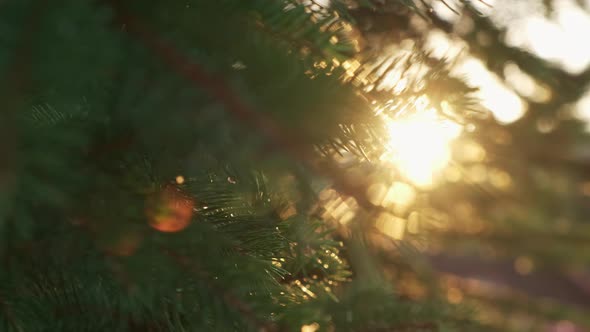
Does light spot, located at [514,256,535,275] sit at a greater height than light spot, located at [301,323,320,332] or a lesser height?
lesser

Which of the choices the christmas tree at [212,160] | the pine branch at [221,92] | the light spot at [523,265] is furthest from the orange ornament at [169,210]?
the light spot at [523,265]

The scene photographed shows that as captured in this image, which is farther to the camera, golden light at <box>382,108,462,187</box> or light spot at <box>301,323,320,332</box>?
light spot at <box>301,323,320,332</box>

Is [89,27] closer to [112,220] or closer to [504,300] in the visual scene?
[112,220]

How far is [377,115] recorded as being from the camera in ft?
0.96

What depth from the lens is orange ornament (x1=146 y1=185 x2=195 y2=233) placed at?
0.33 m

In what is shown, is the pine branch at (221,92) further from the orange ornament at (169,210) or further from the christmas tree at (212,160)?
the orange ornament at (169,210)

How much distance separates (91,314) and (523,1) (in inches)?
51.3

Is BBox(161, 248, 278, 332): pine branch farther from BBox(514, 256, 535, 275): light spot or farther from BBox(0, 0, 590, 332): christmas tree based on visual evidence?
BBox(514, 256, 535, 275): light spot

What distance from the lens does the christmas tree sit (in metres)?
0.17

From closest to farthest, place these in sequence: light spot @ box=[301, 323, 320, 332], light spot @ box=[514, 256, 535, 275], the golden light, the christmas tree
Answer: the christmas tree → the golden light → light spot @ box=[301, 323, 320, 332] → light spot @ box=[514, 256, 535, 275]

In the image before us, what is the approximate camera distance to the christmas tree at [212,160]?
0.17m

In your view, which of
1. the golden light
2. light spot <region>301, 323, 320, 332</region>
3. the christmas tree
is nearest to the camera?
the christmas tree

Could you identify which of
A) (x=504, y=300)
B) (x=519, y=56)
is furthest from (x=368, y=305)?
(x=504, y=300)

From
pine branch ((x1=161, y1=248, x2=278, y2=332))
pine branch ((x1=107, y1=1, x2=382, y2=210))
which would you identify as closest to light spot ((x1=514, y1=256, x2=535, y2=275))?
pine branch ((x1=161, y1=248, x2=278, y2=332))
